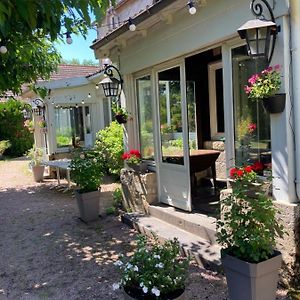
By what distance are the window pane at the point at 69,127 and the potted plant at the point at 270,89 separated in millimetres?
10776

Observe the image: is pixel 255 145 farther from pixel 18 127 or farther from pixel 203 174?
pixel 18 127

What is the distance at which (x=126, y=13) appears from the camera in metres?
14.3

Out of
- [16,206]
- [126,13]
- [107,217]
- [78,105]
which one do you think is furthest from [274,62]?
[126,13]

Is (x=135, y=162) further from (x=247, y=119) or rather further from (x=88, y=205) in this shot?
(x=247, y=119)

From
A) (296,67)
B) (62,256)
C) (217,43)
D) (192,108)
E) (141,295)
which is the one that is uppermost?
(217,43)

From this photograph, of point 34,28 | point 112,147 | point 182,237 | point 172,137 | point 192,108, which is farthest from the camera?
point 112,147

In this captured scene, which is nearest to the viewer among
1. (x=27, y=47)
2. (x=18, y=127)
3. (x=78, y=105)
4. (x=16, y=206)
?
(x=27, y=47)

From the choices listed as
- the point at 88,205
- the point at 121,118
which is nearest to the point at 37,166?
the point at 88,205

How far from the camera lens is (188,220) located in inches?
208

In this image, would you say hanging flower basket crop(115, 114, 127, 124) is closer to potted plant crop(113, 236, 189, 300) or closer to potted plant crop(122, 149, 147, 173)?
potted plant crop(122, 149, 147, 173)

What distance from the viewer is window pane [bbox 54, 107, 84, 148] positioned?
44.3ft

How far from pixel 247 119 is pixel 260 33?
1.16 metres

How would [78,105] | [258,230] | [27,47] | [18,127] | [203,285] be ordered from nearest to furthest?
[258,230] < [203,285] < [27,47] < [78,105] < [18,127]

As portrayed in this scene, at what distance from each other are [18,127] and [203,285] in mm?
18203
